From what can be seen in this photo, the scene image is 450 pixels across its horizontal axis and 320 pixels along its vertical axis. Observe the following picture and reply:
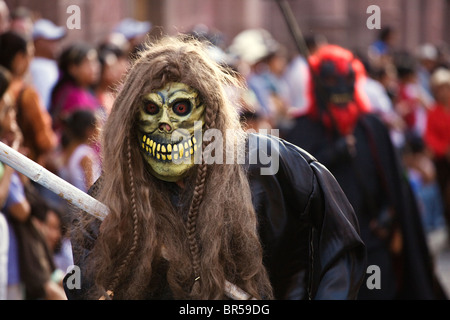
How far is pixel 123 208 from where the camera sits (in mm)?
2990

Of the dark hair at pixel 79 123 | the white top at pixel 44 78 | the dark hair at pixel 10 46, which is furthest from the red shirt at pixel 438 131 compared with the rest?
the dark hair at pixel 10 46

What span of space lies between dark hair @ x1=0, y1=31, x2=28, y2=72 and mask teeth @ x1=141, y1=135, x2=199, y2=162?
274cm

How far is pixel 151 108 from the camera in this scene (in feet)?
10.0

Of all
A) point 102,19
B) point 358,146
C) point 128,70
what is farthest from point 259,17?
point 128,70

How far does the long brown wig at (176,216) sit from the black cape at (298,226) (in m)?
0.12

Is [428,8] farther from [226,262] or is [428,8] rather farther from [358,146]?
[226,262]

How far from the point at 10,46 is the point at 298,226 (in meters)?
2.97

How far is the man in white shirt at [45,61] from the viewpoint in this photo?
664 centimetres

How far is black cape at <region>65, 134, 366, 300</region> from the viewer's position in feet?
10.1

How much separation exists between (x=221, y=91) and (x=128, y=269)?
27.6 inches

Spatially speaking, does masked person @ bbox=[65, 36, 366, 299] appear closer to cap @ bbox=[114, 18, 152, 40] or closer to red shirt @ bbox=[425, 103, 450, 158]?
cap @ bbox=[114, 18, 152, 40]

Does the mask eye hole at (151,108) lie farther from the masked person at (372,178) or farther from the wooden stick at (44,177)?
the masked person at (372,178)

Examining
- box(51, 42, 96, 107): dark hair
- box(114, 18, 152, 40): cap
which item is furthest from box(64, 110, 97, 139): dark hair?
box(114, 18, 152, 40): cap

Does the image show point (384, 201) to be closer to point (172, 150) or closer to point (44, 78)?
point (44, 78)
